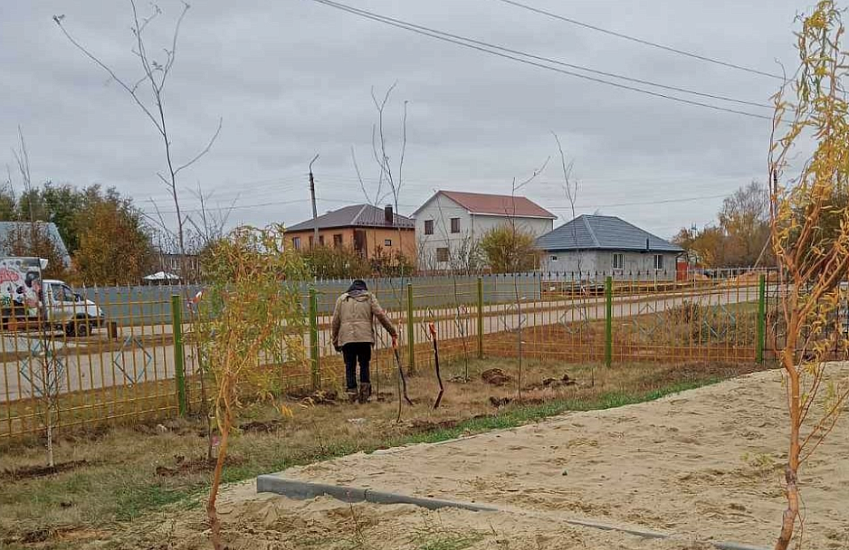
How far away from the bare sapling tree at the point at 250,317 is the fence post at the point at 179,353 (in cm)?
461

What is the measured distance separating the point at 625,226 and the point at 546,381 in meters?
31.3

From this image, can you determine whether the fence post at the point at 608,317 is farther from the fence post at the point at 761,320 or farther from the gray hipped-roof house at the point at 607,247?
the gray hipped-roof house at the point at 607,247

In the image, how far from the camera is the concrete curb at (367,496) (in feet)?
12.5

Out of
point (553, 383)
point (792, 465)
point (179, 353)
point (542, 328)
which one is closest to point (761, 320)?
point (553, 383)

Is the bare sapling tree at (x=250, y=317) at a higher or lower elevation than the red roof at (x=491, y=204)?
lower

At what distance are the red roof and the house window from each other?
384 inches

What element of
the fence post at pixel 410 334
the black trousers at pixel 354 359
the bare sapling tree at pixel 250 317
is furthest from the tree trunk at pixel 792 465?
the fence post at pixel 410 334

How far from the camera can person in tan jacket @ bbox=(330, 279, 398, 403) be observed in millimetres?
8859

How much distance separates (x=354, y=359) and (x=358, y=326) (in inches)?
22.2

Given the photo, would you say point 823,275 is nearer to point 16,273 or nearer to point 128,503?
point 128,503

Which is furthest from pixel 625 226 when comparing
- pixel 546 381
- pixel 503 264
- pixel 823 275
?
pixel 823 275

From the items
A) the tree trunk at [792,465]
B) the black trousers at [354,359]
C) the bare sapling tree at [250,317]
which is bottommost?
the black trousers at [354,359]

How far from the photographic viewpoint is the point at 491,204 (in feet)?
162

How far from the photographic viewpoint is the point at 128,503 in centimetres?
517
